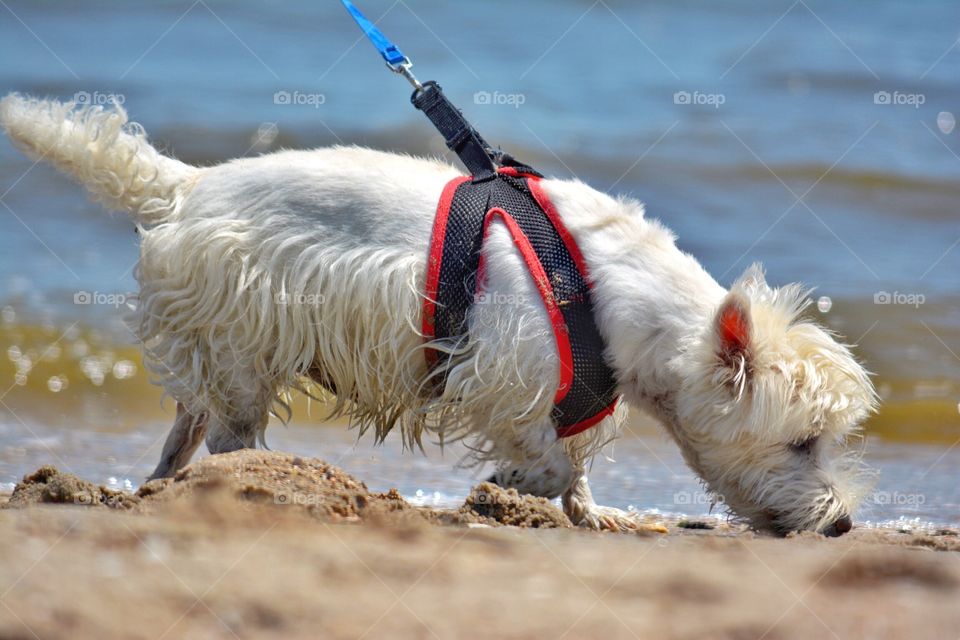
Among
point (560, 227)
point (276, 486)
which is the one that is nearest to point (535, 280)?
point (560, 227)

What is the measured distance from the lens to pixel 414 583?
7.43ft

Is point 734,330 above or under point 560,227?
under

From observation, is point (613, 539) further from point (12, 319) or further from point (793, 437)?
point (12, 319)

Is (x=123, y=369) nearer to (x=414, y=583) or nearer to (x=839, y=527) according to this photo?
(x=839, y=527)

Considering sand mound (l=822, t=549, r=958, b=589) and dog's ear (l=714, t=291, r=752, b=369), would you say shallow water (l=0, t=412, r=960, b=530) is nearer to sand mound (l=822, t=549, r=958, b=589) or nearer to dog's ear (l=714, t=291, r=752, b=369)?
dog's ear (l=714, t=291, r=752, b=369)

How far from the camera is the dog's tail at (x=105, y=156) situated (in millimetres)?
4082

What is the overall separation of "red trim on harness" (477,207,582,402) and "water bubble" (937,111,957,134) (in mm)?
8074

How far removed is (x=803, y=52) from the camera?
38.8 ft

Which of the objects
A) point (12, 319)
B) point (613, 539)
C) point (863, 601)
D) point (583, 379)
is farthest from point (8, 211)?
point (863, 601)

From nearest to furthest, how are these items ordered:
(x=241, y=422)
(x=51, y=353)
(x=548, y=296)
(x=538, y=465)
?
(x=548, y=296)
(x=538, y=465)
(x=241, y=422)
(x=51, y=353)

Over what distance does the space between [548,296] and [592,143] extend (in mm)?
6406

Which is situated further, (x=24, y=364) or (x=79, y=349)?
(x=79, y=349)

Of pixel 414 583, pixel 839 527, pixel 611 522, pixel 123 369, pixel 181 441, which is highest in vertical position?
A: pixel 123 369

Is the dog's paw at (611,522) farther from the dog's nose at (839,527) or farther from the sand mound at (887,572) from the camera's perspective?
the sand mound at (887,572)
